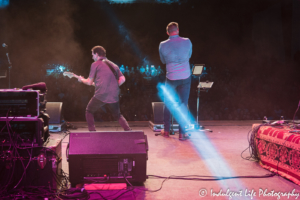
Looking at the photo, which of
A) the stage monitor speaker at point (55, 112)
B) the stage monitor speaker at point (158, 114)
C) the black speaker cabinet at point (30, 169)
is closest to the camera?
the black speaker cabinet at point (30, 169)

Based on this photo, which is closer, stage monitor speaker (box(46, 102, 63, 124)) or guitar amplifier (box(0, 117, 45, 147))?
guitar amplifier (box(0, 117, 45, 147))

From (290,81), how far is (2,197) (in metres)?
7.54

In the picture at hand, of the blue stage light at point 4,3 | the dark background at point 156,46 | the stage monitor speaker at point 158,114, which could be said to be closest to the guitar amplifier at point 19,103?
the stage monitor speaker at point 158,114

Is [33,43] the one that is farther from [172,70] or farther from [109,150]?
[109,150]

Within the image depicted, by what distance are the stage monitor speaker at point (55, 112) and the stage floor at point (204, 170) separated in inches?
45.5

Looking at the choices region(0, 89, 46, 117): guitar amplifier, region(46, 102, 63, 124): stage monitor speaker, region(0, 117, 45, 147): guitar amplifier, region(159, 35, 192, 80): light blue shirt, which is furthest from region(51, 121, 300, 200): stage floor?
region(46, 102, 63, 124): stage monitor speaker

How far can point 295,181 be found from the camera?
6.60 feet

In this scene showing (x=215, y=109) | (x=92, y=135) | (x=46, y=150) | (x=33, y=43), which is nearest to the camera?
(x=46, y=150)

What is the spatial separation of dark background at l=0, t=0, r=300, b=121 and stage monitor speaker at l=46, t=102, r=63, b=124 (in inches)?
50.6

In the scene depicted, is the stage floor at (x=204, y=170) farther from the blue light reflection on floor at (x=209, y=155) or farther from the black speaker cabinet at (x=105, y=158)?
the black speaker cabinet at (x=105, y=158)

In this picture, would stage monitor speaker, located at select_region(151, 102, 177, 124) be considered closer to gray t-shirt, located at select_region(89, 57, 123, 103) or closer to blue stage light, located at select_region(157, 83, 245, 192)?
blue stage light, located at select_region(157, 83, 245, 192)

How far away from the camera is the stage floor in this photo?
181 centimetres

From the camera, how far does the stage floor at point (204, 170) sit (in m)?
1.81

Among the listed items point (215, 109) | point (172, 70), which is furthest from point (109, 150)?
point (215, 109)
